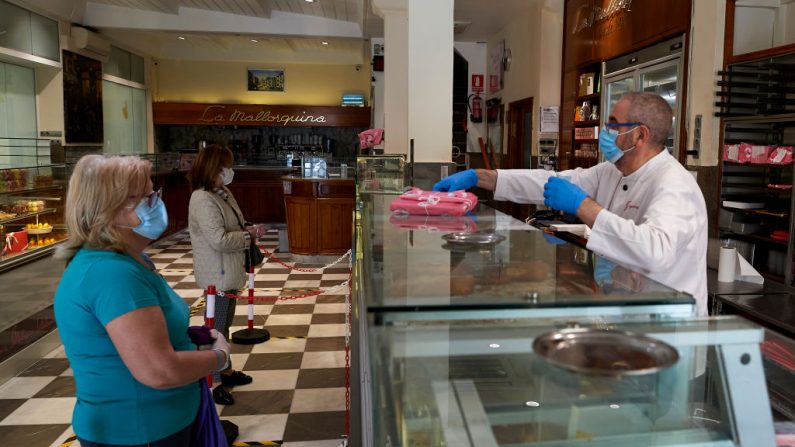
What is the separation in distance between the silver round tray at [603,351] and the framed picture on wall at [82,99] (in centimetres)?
1035

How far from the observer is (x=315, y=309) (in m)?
6.07

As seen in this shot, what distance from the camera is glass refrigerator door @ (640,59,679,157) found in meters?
5.03

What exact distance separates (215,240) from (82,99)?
7.89m

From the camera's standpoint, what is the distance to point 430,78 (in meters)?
5.61

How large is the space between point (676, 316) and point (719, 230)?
358cm

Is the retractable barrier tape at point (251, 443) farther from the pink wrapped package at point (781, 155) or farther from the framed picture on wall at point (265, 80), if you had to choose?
the framed picture on wall at point (265, 80)

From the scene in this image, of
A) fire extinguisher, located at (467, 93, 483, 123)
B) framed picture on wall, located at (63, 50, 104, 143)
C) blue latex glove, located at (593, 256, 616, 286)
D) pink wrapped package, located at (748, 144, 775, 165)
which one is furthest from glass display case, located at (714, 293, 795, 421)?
framed picture on wall, located at (63, 50, 104, 143)

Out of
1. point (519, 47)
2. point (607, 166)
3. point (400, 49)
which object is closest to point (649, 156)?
point (607, 166)

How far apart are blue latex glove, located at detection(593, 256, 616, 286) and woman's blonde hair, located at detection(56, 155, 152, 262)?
128cm

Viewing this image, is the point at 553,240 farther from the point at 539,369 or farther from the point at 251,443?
the point at 251,443

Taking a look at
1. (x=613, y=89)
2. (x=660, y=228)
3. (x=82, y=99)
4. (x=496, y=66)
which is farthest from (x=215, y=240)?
(x=496, y=66)

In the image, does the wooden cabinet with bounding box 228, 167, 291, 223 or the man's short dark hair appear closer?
the man's short dark hair

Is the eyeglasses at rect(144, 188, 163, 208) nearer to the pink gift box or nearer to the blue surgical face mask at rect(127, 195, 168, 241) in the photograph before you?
the blue surgical face mask at rect(127, 195, 168, 241)

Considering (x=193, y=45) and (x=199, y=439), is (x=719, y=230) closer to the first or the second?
(x=199, y=439)
